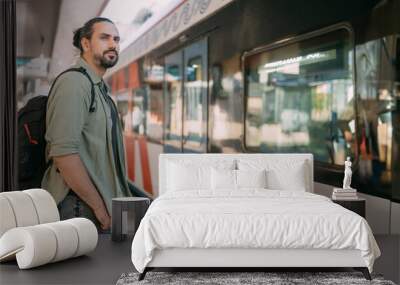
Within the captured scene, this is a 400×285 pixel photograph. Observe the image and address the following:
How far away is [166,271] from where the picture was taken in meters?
5.14

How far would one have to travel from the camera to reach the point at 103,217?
7.00 metres

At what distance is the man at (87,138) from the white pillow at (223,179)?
3.84ft

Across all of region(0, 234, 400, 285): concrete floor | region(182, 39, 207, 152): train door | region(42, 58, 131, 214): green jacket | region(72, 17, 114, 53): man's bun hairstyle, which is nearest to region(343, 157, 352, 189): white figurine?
region(0, 234, 400, 285): concrete floor

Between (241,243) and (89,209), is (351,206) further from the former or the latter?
(89,209)

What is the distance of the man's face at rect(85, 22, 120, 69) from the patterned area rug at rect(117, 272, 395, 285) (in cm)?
272

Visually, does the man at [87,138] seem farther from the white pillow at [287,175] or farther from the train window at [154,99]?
the white pillow at [287,175]

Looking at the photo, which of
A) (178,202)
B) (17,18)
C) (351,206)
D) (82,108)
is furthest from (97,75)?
(351,206)

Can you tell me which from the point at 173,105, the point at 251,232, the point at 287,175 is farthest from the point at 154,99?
the point at 251,232

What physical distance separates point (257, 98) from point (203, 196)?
1316mm

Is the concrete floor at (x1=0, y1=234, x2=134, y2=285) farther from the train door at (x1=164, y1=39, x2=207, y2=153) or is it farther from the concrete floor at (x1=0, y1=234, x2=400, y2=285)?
the train door at (x1=164, y1=39, x2=207, y2=153)

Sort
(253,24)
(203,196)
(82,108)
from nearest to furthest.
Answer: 1. (203,196)
2. (253,24)
3. (82,108)

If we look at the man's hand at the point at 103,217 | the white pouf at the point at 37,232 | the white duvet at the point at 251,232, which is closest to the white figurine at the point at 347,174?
the white duvet at the point at 251,232

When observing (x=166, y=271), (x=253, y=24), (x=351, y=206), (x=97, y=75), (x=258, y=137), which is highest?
(x=253, y=24)

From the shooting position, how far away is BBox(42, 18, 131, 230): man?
6.89 m
